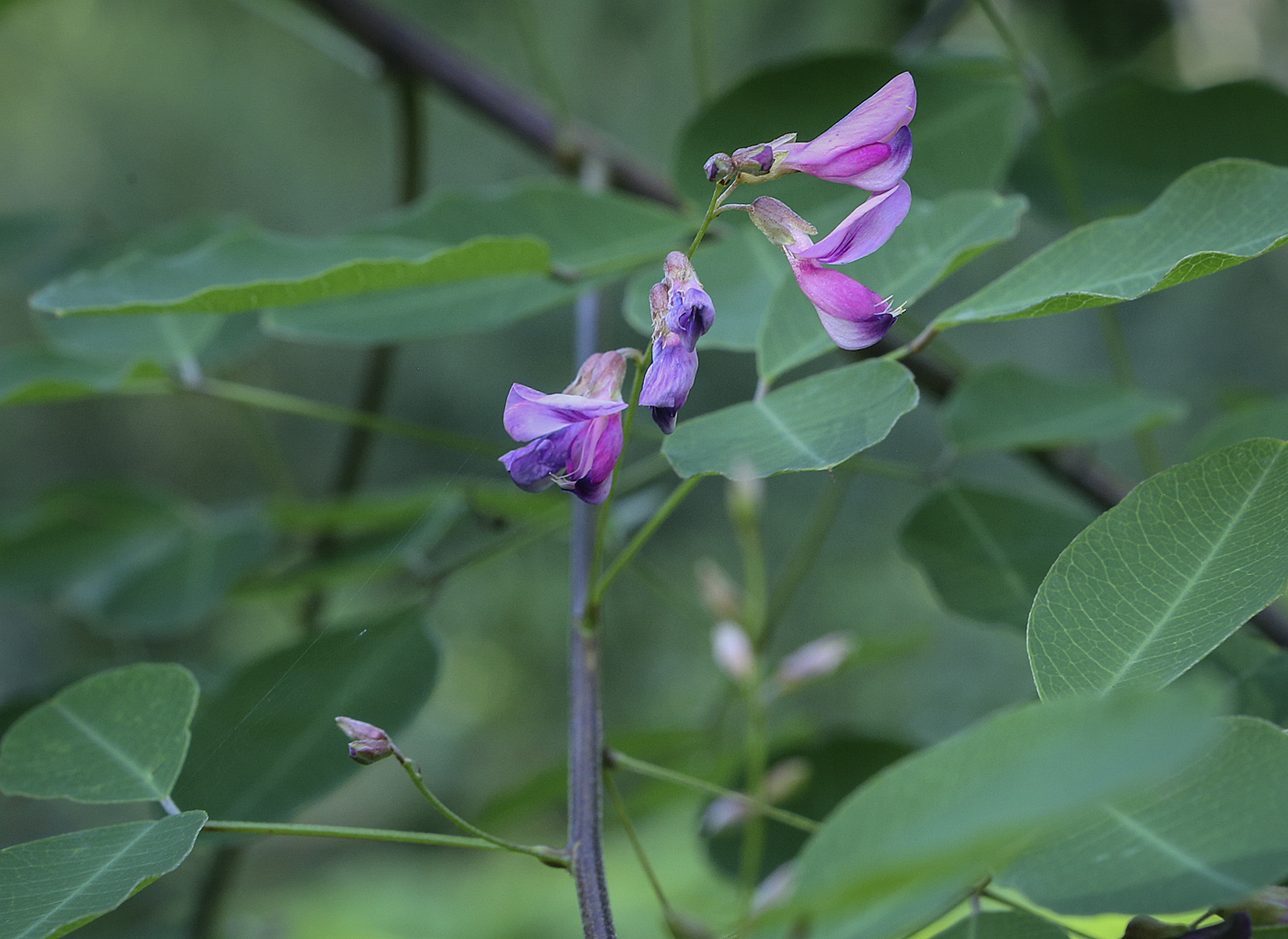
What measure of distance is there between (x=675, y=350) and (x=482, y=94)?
61 centimetres

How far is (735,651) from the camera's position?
70cm

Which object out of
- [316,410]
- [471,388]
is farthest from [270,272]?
[471,388]

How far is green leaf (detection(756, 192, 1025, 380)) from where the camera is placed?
452 mm

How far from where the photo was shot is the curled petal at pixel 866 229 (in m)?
0.34

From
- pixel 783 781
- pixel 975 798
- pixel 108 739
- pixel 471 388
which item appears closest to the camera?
pixel 975 798

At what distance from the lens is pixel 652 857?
192 cm

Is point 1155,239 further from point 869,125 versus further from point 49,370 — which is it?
point 49,370

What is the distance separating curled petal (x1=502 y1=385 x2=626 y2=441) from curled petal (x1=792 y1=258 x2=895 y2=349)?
84mm

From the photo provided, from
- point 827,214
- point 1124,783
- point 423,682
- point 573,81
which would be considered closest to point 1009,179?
point 827,214

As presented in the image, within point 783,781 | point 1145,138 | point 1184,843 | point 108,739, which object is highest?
point 1145,138

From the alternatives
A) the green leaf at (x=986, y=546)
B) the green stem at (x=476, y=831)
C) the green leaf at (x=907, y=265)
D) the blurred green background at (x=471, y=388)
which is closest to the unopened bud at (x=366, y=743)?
the green stem at (x=476, y=831)

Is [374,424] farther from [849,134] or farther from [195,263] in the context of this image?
[849,134]

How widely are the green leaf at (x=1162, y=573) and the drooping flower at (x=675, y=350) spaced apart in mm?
142

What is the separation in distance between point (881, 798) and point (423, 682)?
40 centimetres
